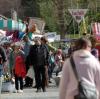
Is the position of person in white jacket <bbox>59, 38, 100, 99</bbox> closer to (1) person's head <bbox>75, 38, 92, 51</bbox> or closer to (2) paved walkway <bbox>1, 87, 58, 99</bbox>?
(1) person's head <bbox>75, 38, 92, 51</bbox>

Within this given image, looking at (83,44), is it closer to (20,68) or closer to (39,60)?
(39,60)

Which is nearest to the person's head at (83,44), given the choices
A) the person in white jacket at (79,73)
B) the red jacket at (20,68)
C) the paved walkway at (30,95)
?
the person in white jacket at (79,73)

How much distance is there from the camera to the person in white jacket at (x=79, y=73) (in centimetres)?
860

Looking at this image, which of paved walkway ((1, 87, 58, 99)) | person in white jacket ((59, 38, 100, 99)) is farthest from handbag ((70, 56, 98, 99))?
paved walkway ((1, 87, 58, 99))

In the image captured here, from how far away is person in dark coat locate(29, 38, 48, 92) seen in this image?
18.7m

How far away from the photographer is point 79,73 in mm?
8656

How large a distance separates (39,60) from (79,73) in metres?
10.1

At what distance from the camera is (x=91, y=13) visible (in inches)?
3361

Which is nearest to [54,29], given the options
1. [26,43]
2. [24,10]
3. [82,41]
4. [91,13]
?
[91,13]

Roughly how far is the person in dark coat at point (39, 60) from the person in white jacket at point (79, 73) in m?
9.91

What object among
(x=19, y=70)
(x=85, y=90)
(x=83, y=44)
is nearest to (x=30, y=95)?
(x=19, y=70)

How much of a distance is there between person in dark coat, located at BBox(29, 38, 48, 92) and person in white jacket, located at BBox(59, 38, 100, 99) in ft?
32.5

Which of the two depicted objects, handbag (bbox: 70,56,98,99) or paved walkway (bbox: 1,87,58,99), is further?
paved walkway (bbox: 1,87,58,99)

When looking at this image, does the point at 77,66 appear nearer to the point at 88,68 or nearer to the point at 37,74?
the point at 88,68
